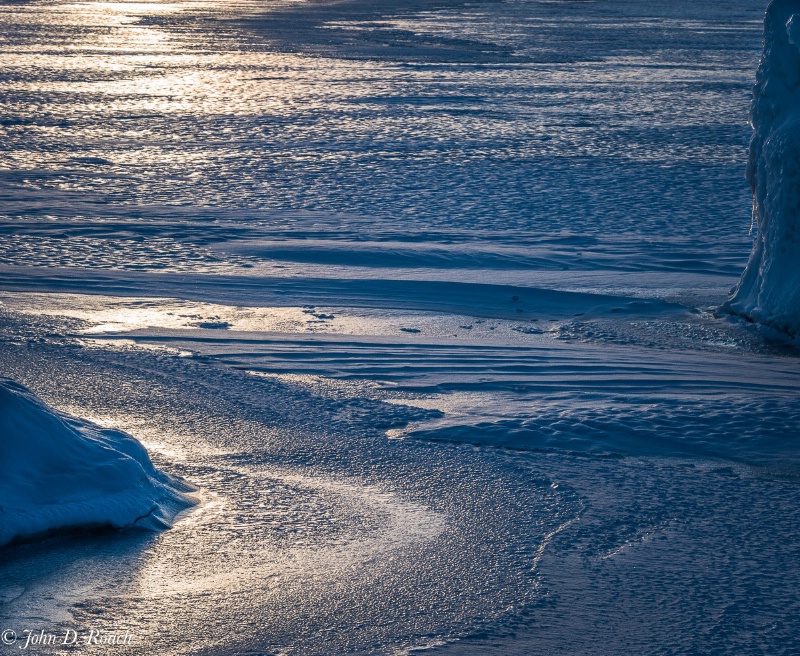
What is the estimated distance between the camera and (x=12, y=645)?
3014mm

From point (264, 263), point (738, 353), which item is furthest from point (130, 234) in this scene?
point (738, 353)

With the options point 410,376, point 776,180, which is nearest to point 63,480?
point 410,376

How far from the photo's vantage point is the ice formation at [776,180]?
20.1ft

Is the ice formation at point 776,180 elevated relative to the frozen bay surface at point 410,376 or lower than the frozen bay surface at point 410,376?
elevated

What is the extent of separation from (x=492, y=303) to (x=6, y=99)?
10444 millimetres

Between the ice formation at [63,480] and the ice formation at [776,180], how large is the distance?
12.1ft

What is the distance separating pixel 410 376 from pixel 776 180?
2.50 meters

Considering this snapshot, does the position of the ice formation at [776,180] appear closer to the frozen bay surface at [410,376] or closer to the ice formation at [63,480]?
the frozen bay surface at [410,376]

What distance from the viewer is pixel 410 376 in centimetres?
540

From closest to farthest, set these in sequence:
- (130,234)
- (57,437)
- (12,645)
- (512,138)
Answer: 1. (12,645)
2. (57,437)
3. (130,234)
4. (512,138)

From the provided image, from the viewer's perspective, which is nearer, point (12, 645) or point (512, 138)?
point (12, 645)

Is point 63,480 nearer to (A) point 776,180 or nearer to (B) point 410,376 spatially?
(B) point 410,376

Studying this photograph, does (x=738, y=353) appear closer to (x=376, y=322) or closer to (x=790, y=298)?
(x=790, y=298)

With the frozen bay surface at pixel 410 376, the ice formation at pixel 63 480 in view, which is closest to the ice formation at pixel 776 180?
the frozen bay surface at pixel 410 376
